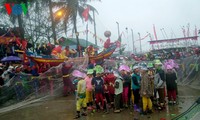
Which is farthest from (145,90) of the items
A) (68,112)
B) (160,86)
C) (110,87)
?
(68,112)

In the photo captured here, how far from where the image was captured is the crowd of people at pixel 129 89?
9.47 m

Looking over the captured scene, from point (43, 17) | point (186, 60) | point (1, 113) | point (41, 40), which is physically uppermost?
point (43, 17)

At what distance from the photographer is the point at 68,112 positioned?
36.3 ft

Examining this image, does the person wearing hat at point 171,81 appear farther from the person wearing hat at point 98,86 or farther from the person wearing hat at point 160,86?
the person wearing hat at point 98,86

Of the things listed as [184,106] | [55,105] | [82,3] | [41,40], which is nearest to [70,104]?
[55,105]

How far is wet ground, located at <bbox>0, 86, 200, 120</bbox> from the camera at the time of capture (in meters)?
9.38

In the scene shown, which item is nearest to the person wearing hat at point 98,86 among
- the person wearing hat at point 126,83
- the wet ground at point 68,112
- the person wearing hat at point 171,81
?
the wet ground at point 68,112

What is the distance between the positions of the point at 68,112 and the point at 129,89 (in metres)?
2.82

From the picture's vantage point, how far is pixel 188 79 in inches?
620

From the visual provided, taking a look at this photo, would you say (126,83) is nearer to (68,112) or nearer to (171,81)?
(171,81)

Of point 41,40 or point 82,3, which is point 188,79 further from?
point 41,40

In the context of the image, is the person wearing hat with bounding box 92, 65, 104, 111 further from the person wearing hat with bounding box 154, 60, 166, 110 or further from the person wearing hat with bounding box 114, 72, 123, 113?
the person wearing hat with bounding box 154, 60, 166, 110

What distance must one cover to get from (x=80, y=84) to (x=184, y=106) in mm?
4279

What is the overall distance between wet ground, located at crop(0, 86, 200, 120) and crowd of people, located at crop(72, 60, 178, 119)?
35cm
